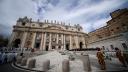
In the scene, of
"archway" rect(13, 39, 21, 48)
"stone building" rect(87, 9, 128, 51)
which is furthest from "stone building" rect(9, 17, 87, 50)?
"stone building" rect(87, 9, 128, 51)

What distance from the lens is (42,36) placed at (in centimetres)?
4438

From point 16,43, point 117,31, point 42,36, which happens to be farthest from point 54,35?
point 117,31

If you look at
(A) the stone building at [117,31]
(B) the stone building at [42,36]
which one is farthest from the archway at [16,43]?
(A) the stone building at [117,31]

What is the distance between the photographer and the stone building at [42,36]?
134 ft

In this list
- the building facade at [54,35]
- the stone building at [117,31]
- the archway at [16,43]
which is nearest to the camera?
the stone building at [117,31]

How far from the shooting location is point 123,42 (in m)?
19.9

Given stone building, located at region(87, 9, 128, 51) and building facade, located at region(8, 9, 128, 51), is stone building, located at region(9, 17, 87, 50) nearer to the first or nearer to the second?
building facade, located at region(8, 9, 128, 51)

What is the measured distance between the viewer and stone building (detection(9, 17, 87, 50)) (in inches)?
1608

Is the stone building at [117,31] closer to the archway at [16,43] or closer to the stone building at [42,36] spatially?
the stone building at [42,36]

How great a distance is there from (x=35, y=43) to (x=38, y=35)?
4564 mm

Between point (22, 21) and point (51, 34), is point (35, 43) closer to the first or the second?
point (51, 34)

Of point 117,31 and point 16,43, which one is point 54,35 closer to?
point 16,43

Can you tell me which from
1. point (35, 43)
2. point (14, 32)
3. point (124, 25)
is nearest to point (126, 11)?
point (124, 25)

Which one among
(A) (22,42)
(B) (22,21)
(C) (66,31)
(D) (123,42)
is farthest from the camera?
(C) (66,31)
